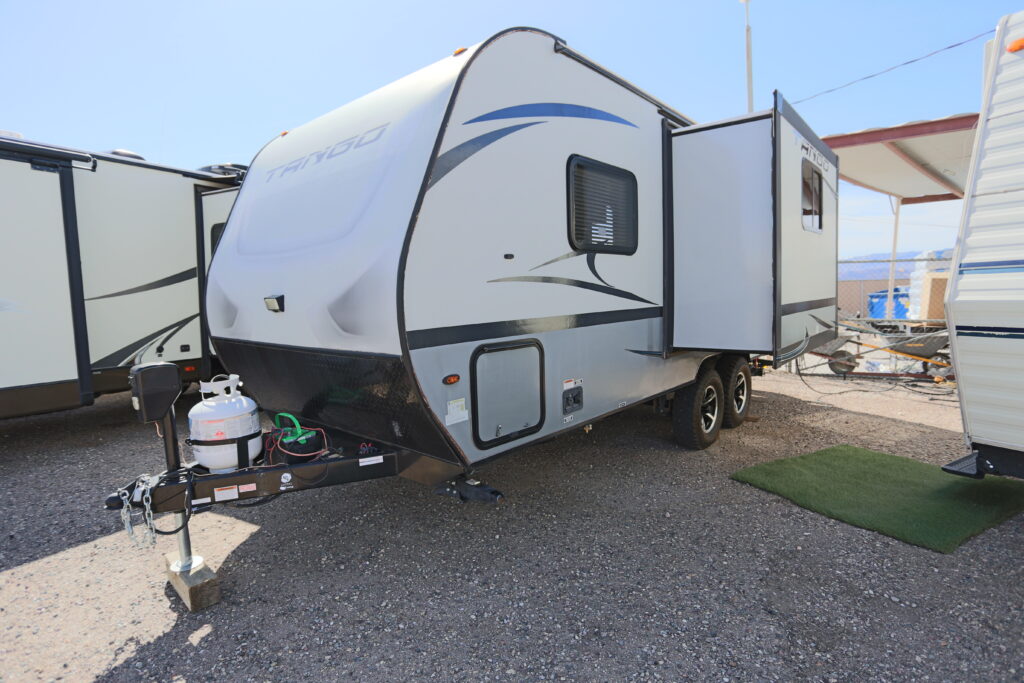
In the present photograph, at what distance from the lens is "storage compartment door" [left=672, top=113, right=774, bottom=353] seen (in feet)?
14.2

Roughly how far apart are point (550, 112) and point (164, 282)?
4896mm

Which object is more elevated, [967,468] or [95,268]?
[95,268]

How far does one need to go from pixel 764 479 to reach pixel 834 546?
106cm

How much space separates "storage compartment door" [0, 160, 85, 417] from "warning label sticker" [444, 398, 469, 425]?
4364 millimetres

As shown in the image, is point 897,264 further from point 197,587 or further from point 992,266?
point 197,587

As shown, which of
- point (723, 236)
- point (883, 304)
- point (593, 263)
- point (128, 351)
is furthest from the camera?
point (883, 304)

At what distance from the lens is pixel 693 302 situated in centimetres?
458

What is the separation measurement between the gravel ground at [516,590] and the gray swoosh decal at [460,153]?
212 cm

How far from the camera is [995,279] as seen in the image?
311cm

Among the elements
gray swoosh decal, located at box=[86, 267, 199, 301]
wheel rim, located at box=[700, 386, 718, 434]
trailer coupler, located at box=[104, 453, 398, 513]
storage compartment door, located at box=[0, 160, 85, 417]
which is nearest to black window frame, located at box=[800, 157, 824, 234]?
wheel rim, located at box=[700, 386, 718, 434]

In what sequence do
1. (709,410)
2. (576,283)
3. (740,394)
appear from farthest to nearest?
(740,394) < (709,410) < (576,283)

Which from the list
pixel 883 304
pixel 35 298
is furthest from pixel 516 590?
pixel 883 304

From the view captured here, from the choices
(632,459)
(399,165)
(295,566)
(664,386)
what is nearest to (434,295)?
(399,165)

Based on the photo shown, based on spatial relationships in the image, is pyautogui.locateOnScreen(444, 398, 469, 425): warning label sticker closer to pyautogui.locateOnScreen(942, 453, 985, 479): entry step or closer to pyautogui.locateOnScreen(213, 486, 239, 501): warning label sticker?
pyautogui.locateOnScreen(213, 486, 239, 501): warning label sticker
